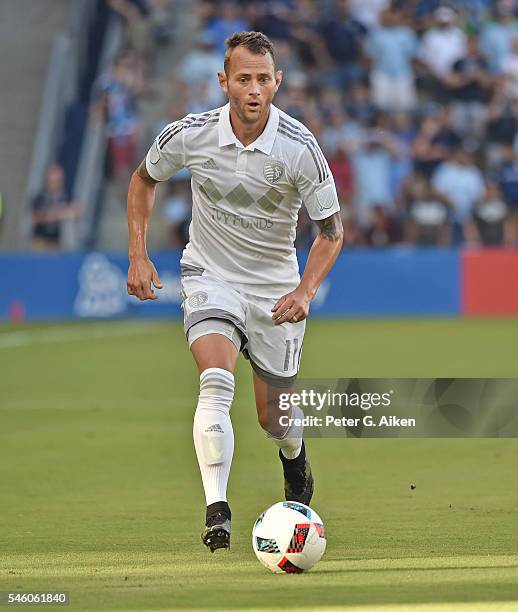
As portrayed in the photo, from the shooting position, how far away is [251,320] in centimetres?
794

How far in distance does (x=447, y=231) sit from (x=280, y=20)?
4.62m

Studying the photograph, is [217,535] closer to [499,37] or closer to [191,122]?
[191,122]

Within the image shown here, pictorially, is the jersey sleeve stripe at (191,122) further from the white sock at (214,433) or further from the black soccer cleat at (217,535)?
the black soccer cleat at (217,535)

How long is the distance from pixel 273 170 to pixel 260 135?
0.19 m

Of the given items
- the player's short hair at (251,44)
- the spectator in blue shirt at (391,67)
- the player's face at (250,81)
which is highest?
the spectator in blue shirt at (391,67)

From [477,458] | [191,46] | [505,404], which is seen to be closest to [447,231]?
[191,46]

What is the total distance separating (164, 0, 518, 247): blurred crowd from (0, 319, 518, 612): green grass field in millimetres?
6679

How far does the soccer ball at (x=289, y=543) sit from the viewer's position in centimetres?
685

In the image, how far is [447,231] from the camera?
964 inches

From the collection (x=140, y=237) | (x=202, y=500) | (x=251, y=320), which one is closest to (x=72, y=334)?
(x=202, y=500)

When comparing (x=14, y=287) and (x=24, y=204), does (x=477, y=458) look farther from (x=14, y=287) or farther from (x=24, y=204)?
(x=24, y=204)

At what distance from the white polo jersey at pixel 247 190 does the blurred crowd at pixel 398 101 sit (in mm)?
15264

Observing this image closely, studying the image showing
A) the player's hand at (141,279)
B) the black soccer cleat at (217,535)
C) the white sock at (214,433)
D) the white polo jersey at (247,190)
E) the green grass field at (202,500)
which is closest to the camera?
the green grass field at (202,500)

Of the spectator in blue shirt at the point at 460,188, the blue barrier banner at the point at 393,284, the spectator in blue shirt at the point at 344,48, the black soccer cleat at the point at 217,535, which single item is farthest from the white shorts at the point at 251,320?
the spectator in blue shirt at the point at 344,48
